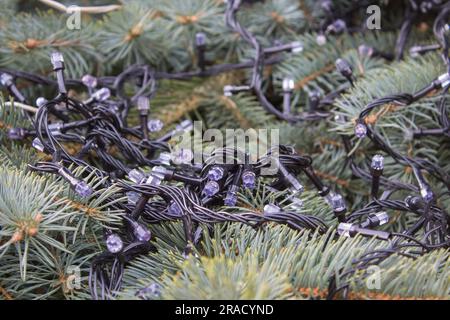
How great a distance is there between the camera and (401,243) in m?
0.46

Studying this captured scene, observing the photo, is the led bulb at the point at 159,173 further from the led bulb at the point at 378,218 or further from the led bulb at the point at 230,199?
the led bulb at the point at 378,218

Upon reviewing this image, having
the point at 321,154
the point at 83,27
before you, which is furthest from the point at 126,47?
the point at 321,154

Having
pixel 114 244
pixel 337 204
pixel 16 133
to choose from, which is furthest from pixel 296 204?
pixel 16 133

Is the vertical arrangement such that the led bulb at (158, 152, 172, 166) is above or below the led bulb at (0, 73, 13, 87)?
below

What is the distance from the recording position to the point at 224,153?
1.68 ft

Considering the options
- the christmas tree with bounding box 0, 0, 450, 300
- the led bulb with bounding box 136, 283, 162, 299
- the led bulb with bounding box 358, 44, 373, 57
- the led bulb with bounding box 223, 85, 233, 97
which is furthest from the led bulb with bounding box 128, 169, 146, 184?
the led bulb with bounding box 358, 44, 373, 57

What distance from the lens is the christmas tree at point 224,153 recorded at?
43cm

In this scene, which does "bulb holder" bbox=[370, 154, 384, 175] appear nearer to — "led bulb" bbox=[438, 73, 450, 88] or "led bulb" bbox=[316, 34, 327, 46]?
"led bulb" bbox=[438, 73, 450, 88]

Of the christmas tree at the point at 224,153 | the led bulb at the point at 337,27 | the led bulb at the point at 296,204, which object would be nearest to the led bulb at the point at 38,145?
the christmas tree at the point at 224,153

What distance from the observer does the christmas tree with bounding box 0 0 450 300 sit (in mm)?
427
